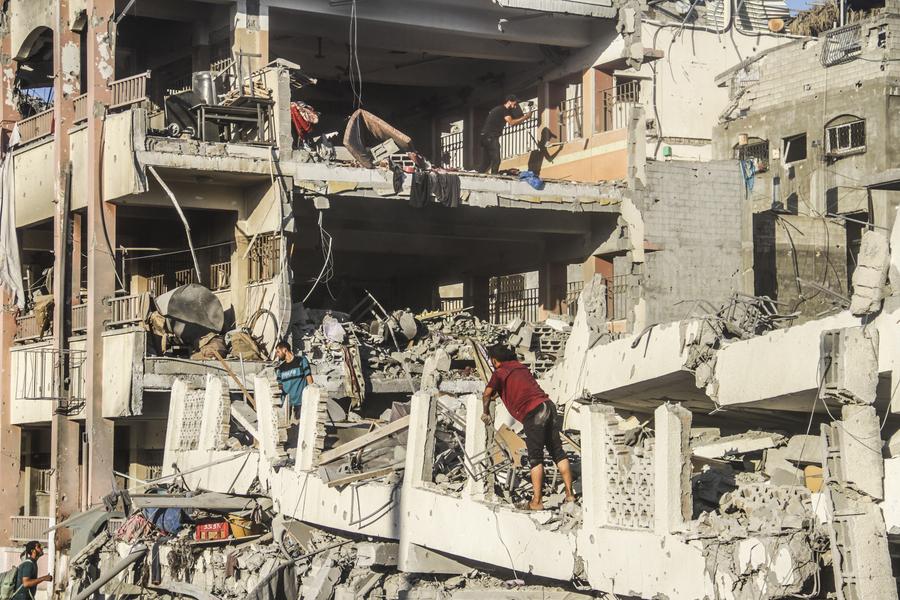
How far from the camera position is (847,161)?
102ft

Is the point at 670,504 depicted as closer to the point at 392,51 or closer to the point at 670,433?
the point at 670,433

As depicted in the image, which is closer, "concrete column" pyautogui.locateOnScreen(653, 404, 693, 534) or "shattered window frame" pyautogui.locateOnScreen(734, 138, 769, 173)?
"concrete column" pyautogui.locateOnScreen(653, 404, 693, 534)

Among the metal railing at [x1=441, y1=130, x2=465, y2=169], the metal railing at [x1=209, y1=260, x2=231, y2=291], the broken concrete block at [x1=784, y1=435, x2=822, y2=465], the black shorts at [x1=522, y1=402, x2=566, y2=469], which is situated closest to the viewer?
the black shorts at [x1=522, y1=402, x2=566, y2=469]

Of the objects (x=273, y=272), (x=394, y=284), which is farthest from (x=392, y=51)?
(x=273, y=272)

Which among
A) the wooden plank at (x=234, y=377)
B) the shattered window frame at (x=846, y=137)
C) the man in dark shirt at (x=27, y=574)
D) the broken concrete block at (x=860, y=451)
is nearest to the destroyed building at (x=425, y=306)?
the broken concrete block at (x=860, y=451)

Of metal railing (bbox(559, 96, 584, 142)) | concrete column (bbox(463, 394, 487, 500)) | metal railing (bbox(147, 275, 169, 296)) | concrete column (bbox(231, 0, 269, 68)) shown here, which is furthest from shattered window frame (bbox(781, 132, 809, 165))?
concrete column (bbox(463, 394, 487, 500))

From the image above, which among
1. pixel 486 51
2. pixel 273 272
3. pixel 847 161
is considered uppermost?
pixel 486 51

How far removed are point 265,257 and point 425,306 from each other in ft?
26.1

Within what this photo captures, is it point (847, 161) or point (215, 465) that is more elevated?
point (847, 161)

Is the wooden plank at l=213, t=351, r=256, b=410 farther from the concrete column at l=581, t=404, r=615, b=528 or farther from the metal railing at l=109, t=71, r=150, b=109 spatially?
the concrete column at l=581, t=404, r=615, b=528

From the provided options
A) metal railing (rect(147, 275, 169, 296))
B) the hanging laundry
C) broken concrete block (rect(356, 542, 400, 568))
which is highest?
the hanging laundry

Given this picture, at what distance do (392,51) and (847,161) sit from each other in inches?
397

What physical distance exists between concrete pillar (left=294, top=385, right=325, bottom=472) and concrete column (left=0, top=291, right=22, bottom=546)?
41.5ft

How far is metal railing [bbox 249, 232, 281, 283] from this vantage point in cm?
2491
